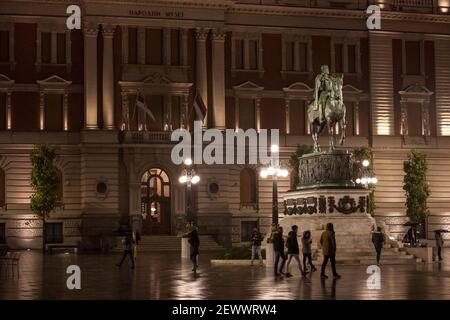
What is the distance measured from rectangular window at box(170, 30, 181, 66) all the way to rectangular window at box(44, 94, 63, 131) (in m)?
7.77

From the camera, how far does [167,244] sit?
5512cm

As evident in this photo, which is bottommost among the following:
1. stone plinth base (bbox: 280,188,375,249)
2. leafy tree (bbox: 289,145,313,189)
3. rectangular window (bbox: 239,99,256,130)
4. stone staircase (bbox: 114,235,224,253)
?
stone staircase (bbox: 114,235,224,253)

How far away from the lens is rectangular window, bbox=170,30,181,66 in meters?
58.5

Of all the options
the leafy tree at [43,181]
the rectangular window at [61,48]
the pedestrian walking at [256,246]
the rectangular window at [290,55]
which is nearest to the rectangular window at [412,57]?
the rectangular window at [290,55]

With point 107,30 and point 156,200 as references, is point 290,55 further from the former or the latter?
point 156,200

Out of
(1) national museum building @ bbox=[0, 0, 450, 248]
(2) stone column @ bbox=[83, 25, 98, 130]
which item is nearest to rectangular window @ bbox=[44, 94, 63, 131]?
(1) national museum building @ bbox=[0, 0, 450, 248]

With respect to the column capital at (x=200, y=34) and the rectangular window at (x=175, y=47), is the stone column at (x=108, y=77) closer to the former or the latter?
the rectangular window at (x=175, y=47)

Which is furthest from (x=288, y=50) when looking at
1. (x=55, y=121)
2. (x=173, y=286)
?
(x=173, y=286)

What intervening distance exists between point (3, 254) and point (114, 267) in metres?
4.81

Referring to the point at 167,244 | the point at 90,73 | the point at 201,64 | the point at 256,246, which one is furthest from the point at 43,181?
the point at 256,246

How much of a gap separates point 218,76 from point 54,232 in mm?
14721

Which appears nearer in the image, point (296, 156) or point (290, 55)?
point (296, 156)

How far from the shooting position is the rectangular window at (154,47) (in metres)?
58.1

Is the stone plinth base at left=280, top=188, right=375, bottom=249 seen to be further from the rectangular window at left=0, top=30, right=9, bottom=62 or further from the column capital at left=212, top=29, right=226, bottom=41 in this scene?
the rectangular window at left=0, top=30, right=9, bottom=62
